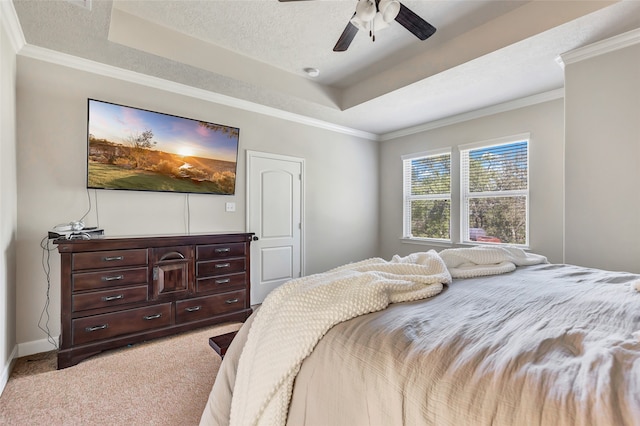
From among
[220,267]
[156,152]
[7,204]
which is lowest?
[220,267]

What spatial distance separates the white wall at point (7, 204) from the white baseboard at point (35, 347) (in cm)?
9

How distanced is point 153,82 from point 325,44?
6.07 feet

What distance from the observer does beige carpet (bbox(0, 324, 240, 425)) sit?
5.71 ft

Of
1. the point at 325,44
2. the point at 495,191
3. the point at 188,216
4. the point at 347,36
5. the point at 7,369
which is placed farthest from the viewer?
the point at 495,191

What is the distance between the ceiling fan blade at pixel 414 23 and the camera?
2100 millimetres

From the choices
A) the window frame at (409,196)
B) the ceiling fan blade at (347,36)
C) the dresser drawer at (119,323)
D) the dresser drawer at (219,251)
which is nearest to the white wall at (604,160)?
the window frame at (409,196)

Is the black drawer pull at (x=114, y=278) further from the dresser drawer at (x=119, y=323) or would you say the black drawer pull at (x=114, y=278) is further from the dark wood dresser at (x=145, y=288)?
the dresser drawer at (x=119, y=323)

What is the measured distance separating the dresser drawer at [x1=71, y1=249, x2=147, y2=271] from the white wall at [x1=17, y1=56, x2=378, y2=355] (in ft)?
1.73

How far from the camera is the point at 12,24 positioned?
2.20 metres

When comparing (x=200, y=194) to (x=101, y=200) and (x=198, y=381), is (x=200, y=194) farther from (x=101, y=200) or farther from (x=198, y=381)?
(x=198, y=381)

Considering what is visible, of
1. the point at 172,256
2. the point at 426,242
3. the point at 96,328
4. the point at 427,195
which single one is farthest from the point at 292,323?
the point at 427,195

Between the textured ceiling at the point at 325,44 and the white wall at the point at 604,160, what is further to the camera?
the white wall at the point at 604,160

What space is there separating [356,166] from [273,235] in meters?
1.98

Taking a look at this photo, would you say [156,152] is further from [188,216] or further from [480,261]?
[480,261]
